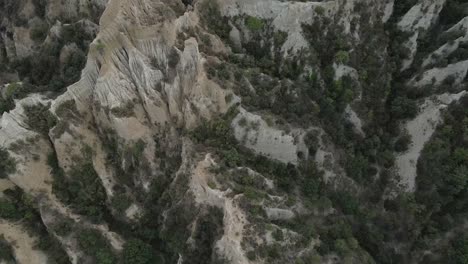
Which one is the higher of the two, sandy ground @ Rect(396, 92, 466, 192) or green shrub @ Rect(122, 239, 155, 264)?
sandy ground @ Rect(396, 92, 466, 192)

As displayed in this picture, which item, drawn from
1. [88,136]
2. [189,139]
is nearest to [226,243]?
[189,139]

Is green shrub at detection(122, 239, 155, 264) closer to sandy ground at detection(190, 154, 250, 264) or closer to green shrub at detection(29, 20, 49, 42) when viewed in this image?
sandy ground at detection(190, 154, 250, 264)

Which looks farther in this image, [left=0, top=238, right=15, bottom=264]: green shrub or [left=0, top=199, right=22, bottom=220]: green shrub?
[left=0, top=199, right=22, bottom=220]: green shrub

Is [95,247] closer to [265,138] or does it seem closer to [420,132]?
[265,138]

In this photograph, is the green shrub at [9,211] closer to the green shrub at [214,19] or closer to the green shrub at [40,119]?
the green shrub at [40,119]

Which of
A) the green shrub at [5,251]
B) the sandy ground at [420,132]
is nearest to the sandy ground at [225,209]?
the green shrub at [5,251]

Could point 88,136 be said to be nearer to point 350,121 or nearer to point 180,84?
point 180,84

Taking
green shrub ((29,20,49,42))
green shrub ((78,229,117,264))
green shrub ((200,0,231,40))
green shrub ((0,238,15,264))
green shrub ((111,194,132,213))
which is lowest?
green shrub ((0,238,15,264))

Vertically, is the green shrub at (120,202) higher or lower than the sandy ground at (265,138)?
lower

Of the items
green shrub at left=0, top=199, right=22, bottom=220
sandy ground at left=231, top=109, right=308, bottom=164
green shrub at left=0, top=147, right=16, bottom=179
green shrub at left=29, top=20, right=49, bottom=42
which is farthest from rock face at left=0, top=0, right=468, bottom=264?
green shrub at left=29, top=20, right=49, bottom=42
